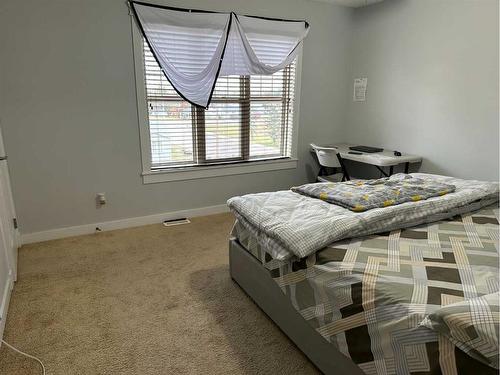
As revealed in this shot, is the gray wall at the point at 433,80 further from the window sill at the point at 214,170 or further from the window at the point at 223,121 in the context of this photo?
the window sill at the point at 214,170

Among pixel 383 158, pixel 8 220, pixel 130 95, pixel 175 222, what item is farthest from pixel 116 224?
pixel 383 158

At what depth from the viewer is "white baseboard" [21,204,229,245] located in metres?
3.02

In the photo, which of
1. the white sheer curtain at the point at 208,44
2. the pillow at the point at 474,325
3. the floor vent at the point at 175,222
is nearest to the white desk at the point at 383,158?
the white sheer curtain at the point at 208,44

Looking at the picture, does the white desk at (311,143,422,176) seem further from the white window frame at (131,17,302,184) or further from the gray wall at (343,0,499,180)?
the white window frame at (131,17,302,184)

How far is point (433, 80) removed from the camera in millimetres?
3248

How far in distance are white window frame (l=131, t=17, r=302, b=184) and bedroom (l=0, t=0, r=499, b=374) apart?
0.05ft

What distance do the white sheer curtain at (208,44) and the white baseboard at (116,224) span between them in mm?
1144

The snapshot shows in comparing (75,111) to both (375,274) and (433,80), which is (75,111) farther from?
(433,80)

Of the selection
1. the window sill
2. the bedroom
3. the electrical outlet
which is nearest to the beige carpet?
the bedroom

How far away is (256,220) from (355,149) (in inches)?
89.1

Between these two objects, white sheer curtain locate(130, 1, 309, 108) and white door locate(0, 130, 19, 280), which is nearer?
white door locate(0, 130, 19, 280)

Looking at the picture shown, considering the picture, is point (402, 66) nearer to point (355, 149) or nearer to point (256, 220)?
point (355, 149)

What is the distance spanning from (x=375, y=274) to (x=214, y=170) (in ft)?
8.20

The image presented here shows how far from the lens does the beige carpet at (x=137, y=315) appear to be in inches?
66.6
